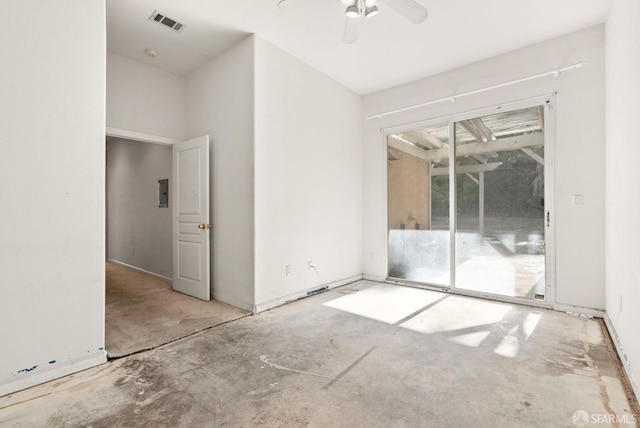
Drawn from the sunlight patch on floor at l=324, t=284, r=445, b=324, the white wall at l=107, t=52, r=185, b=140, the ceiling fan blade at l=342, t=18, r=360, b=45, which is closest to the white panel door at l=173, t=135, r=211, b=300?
the white wall at l=107, t=52, r=185, b=140

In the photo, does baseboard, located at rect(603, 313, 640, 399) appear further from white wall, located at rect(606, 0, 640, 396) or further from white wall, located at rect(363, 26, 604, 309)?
white wall, located at rect(363, 26, 604, 309)

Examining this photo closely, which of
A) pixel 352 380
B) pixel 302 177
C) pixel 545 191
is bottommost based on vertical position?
pixel 352 380

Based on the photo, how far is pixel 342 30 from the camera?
330 cm

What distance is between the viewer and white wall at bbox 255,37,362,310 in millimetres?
3496

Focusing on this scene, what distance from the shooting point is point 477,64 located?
3896 millimetres

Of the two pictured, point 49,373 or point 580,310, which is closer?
point 49,373

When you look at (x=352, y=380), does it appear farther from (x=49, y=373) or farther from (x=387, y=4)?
(x=387, y=4)

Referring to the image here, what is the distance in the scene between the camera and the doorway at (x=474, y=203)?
360cm

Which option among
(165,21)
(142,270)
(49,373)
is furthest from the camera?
(142,270)

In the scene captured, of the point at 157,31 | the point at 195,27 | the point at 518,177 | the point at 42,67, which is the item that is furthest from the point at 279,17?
the point at 518,177

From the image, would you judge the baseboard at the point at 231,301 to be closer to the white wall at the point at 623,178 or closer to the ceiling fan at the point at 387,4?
the ceiling fan at the point at 387,4

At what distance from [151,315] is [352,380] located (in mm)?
2386

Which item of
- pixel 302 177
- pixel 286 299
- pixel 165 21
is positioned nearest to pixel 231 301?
pixel 286 299

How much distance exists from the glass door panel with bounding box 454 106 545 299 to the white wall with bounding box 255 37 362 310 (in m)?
1.57
